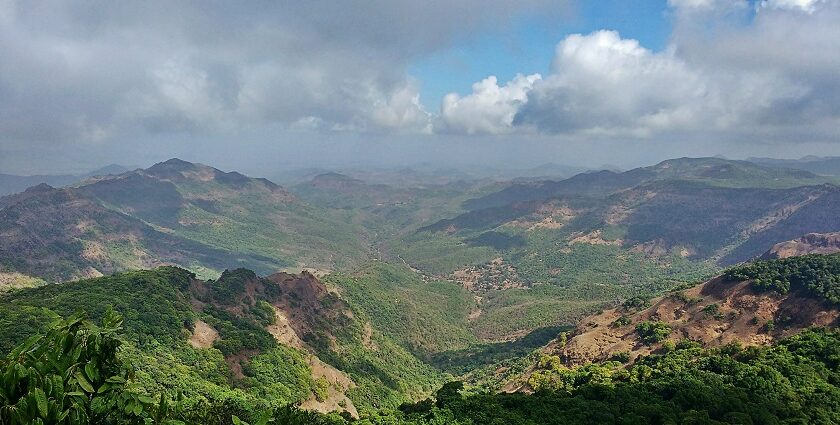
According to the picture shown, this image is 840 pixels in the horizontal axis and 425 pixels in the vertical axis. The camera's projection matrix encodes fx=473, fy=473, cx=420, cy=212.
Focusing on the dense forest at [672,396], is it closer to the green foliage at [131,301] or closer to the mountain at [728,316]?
the mountain at [728,316]

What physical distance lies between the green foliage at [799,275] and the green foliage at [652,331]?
25.0 m

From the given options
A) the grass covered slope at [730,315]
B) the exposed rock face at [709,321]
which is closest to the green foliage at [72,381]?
the grass covered slope at [730,315]

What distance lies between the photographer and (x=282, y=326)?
132 m

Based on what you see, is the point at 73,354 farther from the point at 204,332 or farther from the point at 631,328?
the point at 631,328

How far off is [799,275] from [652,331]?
3540cm

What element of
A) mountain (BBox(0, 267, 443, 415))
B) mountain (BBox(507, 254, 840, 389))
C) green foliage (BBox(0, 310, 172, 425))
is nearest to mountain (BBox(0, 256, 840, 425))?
mountain (BBox(0, 267, 443, 415))

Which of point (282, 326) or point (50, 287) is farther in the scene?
point (282, 326)

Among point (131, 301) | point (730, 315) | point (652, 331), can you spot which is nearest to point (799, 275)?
point (730, 315)

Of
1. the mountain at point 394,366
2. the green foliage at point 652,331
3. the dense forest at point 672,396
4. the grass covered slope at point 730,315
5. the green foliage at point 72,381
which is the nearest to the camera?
the green foliage at point 72,381

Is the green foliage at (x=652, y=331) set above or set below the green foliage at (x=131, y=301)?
below

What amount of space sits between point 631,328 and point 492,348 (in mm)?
68839

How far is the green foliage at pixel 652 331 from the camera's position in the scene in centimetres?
11019

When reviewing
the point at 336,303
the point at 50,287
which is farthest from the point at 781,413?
the point at 50,287

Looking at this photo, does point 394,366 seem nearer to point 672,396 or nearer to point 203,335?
point 203,335
